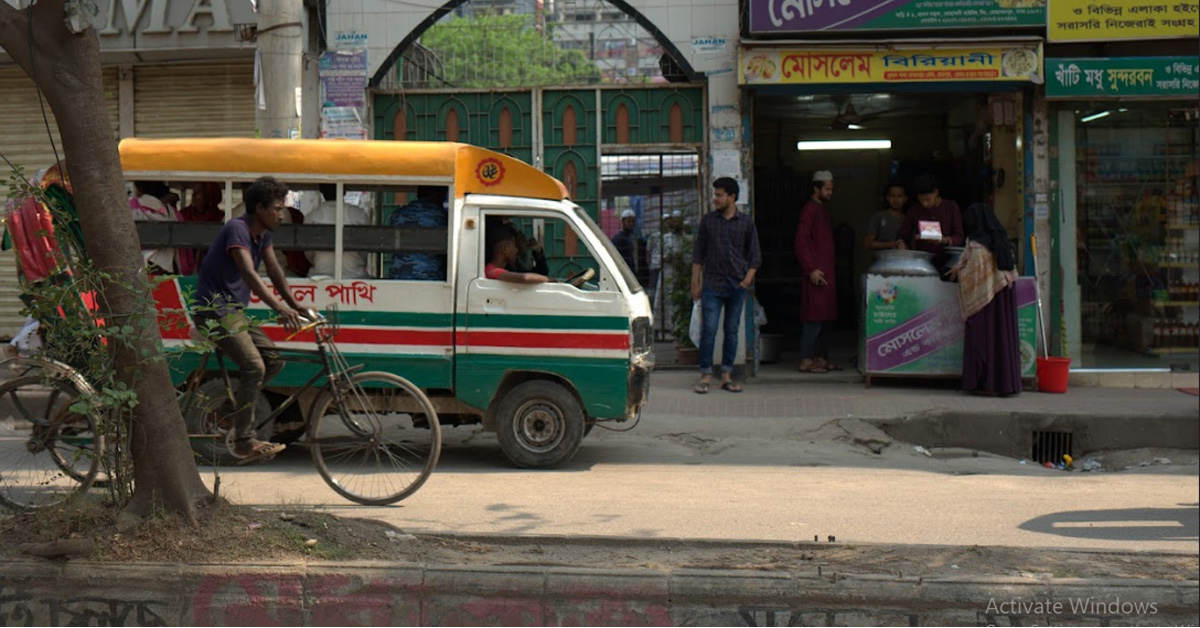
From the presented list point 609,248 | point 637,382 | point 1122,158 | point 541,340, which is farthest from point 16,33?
point 1122,158

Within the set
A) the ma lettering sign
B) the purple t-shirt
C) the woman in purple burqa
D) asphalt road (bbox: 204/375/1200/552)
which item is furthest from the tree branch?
the woman in purple burqa

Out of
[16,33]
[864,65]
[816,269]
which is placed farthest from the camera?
[816,269]

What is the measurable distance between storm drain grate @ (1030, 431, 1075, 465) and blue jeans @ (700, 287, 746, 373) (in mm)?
2801

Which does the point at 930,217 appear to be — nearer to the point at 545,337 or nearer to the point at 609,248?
the point at 609,248

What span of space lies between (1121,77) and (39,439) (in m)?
10.1

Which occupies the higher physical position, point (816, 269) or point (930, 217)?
point (930, 217)

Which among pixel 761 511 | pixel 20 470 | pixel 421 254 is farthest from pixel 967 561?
pixel 20 470

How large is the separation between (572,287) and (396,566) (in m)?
3.43

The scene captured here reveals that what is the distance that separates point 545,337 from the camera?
8711 mm

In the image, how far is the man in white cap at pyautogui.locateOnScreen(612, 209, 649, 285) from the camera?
50.7 feet

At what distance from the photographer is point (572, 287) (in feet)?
28.7

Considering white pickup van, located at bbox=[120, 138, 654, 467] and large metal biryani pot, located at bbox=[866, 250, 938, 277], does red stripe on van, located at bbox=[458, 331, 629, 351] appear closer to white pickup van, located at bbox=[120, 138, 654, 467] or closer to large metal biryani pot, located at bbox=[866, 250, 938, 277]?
white pickup van, located at bbox=[120, 138, 654, 467]

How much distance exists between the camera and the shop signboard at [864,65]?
39.8 ft

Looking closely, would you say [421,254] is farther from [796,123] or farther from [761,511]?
[796,123]
